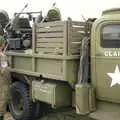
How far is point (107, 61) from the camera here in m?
5.15

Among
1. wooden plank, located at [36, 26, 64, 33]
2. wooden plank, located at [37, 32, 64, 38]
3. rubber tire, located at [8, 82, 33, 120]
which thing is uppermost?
wooden plank, located at [36, 26, 64, 33]

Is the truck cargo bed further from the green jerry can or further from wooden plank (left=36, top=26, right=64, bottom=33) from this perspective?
the green jerry can

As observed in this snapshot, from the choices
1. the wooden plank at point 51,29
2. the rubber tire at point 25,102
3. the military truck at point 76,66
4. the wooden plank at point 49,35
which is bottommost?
the rubber tire at point 25,102

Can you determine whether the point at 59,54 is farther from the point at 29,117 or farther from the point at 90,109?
the point at 29,117

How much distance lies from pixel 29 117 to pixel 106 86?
2.02m

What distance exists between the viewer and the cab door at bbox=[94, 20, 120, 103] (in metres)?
5.07

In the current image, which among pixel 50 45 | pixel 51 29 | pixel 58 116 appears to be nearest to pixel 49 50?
pixel 50 45

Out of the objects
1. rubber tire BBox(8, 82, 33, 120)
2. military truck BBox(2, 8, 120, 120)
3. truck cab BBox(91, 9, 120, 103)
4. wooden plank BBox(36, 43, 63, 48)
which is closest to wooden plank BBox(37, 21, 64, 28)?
military truck BBox(2, 8, 120, 120)

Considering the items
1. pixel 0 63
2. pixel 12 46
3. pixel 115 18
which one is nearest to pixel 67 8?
pixel 12 46

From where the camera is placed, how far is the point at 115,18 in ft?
16.8

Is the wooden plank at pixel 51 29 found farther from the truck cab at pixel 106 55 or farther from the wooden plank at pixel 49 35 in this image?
the truck cab at pixel 106 55

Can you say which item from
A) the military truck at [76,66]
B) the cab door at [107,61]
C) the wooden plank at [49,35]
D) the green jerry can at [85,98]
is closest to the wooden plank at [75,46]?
the military truck at [76,66]

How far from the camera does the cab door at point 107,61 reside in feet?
16.6

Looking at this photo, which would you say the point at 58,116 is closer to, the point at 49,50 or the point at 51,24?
the point at 49,50
